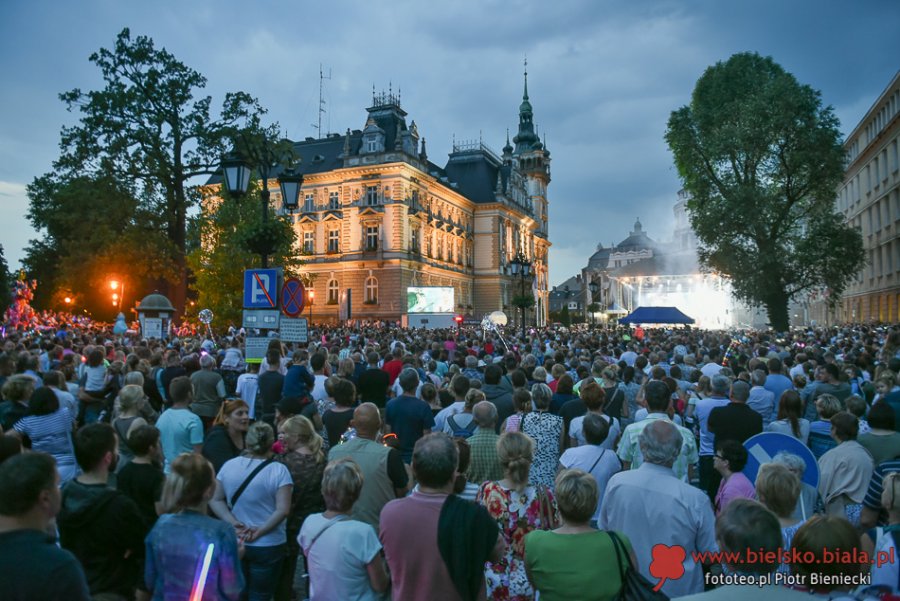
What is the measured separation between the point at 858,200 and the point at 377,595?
5819 centimetres

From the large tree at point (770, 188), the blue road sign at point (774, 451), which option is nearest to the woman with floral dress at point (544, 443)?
the blue road sign at point (774, 451)

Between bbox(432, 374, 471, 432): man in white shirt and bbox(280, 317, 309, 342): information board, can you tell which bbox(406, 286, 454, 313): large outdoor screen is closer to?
bbox(280, 317, 309, 342): information board

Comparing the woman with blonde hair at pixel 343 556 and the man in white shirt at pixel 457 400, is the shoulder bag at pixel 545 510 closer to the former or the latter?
the woman with blonde hair at pixel 343 556

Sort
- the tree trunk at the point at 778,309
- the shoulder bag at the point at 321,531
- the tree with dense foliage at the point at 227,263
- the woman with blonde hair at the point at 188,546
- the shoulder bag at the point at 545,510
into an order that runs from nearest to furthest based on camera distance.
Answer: the woman with blonde hair at the point at 188,546 < the shoulder bag at the point at 321,531 < the shoulder bag at the point at 545,510 < the tree with dense foliage at the point at 227,263 < the tree trunk at the point at 778,309

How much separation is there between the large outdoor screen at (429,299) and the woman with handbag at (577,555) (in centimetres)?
4363

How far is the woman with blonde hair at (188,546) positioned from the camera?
3.56m

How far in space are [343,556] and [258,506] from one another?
120 cm

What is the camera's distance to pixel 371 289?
52562 millimetres

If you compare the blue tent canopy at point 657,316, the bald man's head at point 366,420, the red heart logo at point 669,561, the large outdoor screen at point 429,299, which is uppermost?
the large outdoor screen at point 429,299

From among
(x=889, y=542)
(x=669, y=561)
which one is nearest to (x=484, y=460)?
(x=669, y=561)

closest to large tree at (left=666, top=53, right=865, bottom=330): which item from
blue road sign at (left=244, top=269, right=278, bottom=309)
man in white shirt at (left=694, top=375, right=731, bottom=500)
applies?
man in white shirt at (left=694, top=375, right=731, bottom=500)

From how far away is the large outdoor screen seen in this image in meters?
47.5

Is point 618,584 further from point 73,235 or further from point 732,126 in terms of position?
point 732,126

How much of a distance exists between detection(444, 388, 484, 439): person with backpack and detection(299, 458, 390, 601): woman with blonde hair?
357cm
